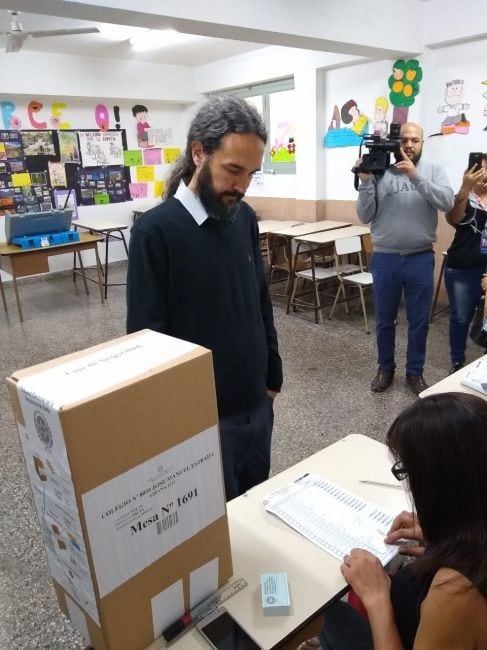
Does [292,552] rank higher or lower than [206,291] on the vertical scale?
lower

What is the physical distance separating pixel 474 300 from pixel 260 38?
2337mm

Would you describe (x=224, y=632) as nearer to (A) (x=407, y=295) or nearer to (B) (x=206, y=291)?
(B) (x=206, y=291)

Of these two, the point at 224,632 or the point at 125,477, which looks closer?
the point at 125,477

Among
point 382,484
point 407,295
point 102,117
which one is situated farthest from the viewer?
point 102,117

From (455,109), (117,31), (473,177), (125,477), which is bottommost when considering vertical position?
(125,477)

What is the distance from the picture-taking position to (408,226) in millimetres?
2861

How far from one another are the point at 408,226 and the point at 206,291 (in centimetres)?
195

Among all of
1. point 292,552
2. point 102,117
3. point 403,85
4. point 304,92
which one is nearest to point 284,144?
point 304,92

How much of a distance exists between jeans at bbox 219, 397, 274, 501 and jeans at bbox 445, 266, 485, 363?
86.2 inches

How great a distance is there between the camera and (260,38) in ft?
11.5

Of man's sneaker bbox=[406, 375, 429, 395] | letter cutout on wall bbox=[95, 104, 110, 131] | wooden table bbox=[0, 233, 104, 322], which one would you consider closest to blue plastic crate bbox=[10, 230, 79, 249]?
wooden table bbox=[0, 233, 104, 322]

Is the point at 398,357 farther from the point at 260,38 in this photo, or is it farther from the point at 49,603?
the point at 49,603

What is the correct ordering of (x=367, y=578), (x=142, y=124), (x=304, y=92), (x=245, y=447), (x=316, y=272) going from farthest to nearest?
(x=142, y=124)
(x=304, y=92)
(x=316, y=272)
(x=245, y=447)
(x=367, y=578)

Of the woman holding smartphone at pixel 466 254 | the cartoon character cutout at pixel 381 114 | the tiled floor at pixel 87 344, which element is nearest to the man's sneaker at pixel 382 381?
the tiled floor at pixel 87 344
